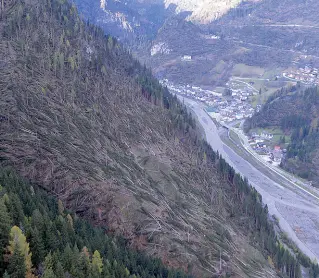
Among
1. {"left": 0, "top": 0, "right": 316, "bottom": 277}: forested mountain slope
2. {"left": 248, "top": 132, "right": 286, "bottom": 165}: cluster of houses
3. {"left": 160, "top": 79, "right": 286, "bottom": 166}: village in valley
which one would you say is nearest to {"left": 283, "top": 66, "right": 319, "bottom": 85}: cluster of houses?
{"left": 160, "top": 79, "right": 286, "bottom": 166}: village in valley

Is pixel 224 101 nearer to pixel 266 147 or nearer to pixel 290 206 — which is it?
pixel 266 147

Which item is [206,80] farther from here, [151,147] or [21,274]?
[21,274]

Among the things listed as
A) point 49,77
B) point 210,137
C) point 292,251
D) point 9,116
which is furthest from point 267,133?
point 9,116

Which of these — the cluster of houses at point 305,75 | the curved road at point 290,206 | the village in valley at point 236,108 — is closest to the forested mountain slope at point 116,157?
the curved road at point 290,206

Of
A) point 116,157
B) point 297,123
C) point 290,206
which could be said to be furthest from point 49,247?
point 297,123

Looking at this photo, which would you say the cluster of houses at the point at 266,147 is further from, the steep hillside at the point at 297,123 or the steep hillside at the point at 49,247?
the steep hillside at the point at 49,247
